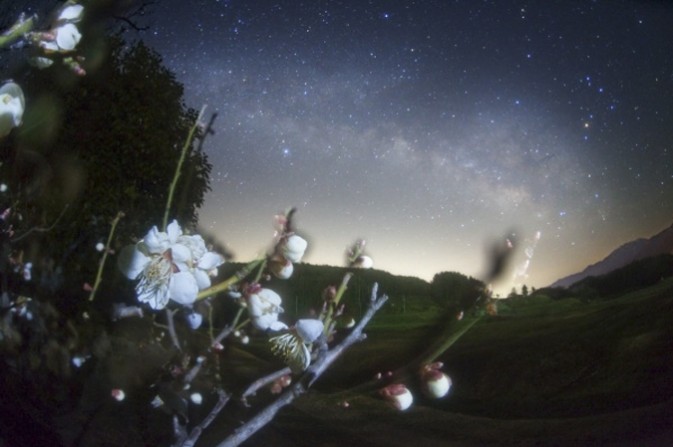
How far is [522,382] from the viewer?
1.74 feet

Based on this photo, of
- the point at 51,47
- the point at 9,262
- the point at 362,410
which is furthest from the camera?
the point at 362,410

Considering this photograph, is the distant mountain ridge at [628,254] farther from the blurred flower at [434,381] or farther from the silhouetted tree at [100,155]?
the silhouetted tree at [100,155]

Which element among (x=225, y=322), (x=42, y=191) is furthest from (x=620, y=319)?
(x=42, y=191)

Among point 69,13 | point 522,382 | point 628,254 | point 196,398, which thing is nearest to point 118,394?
point 196,398

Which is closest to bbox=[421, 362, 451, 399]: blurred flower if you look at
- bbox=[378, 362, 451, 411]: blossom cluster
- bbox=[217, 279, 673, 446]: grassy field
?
bbox=[378, 362, 451, 411]: blossom cluster

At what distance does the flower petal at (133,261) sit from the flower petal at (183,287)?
30 millimetres

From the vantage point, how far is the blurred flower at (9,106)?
0.24m

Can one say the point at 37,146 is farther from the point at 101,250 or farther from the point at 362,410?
the point at 362,410

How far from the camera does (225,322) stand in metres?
0.43

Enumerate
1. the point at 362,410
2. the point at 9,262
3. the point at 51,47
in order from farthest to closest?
the point at 362,410
the point at 9,262
the point at 51,47

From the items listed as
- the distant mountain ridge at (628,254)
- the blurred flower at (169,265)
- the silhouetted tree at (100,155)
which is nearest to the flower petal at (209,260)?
the blurred flower at (169,265)

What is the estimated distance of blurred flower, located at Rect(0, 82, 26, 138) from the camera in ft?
0.79

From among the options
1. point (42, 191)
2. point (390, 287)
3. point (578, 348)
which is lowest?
point (578, 348)

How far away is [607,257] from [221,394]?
438 mm
